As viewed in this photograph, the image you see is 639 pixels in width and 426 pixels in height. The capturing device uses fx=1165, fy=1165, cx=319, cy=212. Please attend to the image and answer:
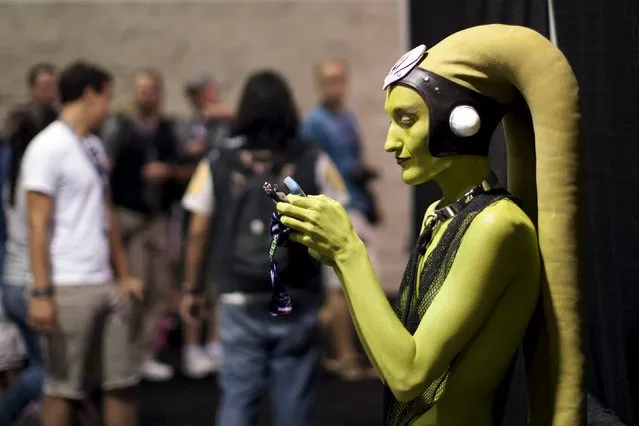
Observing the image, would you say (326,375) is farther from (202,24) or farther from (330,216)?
(330,216)

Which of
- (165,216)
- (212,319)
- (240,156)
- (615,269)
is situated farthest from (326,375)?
(615,269)

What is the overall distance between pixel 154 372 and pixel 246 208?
3.30 m

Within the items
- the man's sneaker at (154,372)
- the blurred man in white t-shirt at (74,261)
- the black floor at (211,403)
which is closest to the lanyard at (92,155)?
the blurred man in white t-shirt at (74,261)

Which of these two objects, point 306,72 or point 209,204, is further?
point 306,72

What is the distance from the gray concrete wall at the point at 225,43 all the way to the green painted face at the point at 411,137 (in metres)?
7.23

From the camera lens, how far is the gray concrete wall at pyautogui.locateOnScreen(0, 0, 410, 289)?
962cm

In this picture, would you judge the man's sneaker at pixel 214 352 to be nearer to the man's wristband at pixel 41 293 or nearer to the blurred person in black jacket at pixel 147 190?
the blurred person in black jacket at pixel 147 190

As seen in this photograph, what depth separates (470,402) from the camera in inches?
97.5

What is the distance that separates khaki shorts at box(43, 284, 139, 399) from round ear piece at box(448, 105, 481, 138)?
263 cm

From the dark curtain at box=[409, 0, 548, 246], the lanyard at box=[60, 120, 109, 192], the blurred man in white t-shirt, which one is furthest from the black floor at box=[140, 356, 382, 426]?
the lanyard at box=[60, 120, 109, 192]

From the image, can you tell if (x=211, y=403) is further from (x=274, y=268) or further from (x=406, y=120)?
(x=406, y=120)

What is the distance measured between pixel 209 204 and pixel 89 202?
1.64 ft

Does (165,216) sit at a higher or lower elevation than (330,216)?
lower

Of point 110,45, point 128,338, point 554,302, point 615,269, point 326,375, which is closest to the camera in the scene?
point 554,302
